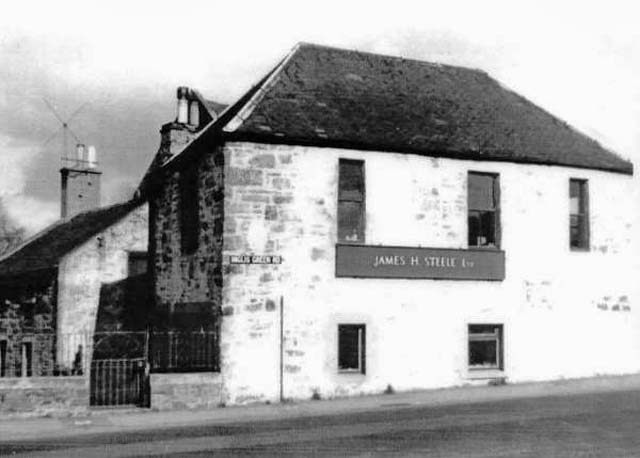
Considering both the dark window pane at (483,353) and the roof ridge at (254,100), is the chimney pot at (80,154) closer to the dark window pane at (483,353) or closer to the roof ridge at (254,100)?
the roof ridge at (254,100)

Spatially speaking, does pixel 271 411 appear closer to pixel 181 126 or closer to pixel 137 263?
pixel 181 126

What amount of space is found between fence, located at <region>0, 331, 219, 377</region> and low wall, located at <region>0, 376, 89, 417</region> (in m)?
0.76

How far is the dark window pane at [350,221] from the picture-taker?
1847cm

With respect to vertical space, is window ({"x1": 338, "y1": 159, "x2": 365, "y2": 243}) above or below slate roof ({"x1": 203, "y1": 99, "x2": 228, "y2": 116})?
below

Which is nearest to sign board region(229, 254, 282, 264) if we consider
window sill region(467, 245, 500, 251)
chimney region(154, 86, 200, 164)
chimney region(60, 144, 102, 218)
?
window sill region(467, 245, 500, 251)

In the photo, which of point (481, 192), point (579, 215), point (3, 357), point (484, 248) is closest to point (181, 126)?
point (481, 192)

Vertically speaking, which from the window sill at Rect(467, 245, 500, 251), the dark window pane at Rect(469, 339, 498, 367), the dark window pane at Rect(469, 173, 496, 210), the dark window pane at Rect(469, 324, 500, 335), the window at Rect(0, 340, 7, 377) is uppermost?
the dark window pane at Rect(469, 173, 496, 210)

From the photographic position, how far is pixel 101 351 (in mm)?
24453

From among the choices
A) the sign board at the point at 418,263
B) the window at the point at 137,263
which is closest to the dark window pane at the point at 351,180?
the sign board at the point at 418,263

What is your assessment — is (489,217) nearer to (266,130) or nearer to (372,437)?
(266,130)

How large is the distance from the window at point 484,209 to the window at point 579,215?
2575mm

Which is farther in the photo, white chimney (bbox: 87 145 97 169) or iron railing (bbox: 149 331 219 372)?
white chimney (bbox: 87 145 97 169)

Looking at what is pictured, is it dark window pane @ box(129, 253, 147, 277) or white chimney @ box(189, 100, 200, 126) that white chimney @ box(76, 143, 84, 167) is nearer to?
dark window pane @ box(129, 253, 147, 277)

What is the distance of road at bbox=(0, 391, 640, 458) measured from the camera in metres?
10.9
